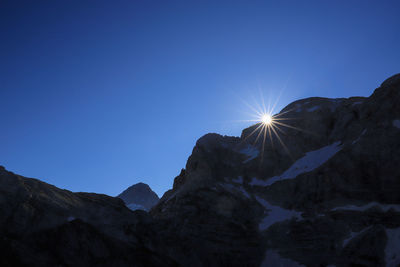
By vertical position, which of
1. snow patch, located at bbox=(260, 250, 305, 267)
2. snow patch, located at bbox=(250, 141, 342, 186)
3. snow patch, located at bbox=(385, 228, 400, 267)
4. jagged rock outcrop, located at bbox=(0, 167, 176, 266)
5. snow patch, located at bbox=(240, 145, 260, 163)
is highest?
snow patch, located at bbox=(240, 145, 260, 163)

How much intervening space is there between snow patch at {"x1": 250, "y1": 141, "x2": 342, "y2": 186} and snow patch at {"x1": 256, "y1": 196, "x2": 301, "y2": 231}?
712cm

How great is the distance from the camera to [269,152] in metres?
64.8

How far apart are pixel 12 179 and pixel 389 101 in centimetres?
5987

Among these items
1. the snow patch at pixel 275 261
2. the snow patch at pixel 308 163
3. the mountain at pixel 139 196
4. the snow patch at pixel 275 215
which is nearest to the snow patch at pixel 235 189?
the snow patch at pixel 308 163

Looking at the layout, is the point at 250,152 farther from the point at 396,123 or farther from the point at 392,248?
the point at 392,248

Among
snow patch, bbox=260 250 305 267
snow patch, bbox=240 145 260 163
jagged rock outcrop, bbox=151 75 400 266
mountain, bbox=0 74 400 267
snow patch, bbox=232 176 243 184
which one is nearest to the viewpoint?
mountain, bbox=0 74 400 267

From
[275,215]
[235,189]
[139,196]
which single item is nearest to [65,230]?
[235,189]

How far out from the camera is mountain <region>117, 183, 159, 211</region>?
516 feet

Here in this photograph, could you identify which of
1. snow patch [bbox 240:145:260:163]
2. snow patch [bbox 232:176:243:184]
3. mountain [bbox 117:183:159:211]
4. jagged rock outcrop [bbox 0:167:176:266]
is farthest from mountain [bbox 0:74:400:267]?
mountain [bbox 117:183:159:211]

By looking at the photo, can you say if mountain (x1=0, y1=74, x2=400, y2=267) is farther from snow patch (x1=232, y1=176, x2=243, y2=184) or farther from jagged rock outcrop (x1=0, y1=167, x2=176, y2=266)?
snow patch (x1=232, y1=176, x2=243, y2=184)

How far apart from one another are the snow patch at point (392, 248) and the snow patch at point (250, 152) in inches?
1280

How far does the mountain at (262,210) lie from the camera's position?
1247 inches

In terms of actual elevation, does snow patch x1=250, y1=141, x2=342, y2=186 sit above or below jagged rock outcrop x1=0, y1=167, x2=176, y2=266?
above

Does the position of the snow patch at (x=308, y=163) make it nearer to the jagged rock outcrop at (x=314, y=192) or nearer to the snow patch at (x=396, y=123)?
the jagged rock outcrop at (x=314, y=192)
